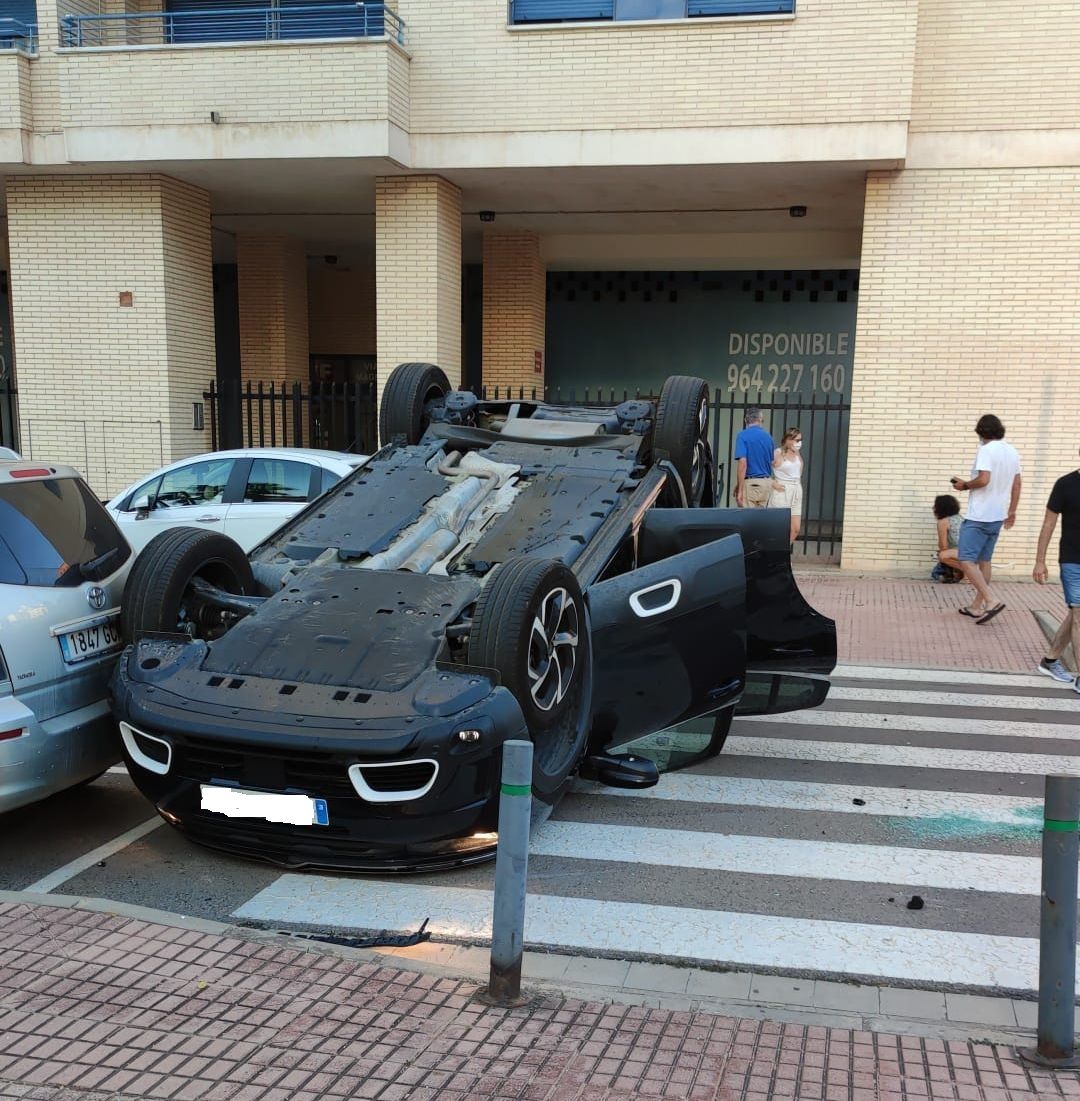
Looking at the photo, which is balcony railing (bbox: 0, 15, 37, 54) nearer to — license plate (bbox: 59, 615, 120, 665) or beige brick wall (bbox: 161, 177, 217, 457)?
beige brick wall (bbox: 161, 177, 217, 457)

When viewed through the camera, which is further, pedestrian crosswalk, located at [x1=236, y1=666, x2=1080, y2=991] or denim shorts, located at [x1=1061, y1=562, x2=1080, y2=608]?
denim shorts, located at [x1=1061, y1=562, x2=1080, y2=608]

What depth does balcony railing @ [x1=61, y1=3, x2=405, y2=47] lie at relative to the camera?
13.1m

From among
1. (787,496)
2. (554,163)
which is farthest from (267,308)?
(787,496)

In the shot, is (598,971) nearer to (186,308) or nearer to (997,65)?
(997,65)

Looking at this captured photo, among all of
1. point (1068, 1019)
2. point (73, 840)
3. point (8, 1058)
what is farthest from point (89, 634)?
point (1068, 1019)

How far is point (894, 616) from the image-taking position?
10.9 meters

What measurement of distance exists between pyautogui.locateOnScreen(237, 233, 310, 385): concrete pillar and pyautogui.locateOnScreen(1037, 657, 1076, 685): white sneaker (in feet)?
44.1

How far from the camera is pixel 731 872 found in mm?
4543

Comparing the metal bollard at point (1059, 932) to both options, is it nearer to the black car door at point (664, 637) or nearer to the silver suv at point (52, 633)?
the black car door at point (664, 637)

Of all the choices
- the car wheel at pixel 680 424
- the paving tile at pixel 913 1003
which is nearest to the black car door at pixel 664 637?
the car wheel at pixel 680 424

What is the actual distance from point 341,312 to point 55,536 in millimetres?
17319

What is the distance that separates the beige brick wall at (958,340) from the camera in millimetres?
12422

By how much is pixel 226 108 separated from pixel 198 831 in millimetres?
10819

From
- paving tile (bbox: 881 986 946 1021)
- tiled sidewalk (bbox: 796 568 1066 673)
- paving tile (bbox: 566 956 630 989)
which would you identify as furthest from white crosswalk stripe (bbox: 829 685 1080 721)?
paving tile (bbox: 566 956 630 989)
